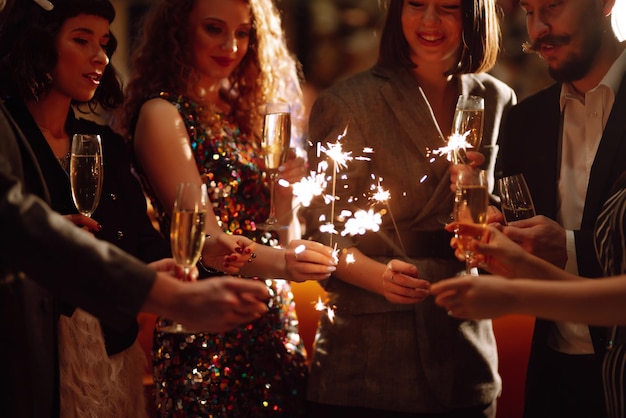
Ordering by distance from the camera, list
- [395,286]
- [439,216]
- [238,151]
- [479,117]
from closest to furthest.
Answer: [395,286] < [479,117] < [439,216] < [238,151]

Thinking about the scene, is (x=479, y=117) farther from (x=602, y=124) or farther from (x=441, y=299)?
(x=441, y=299)

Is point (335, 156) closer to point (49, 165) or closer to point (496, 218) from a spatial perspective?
point (496, 218)

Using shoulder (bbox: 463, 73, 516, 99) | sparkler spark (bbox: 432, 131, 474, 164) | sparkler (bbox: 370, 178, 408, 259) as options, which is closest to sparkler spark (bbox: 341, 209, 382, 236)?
sparkler (bbox: 370, 178, 408, 259)

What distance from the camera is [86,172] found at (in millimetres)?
2537

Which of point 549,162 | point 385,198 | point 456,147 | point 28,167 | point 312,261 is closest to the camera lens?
point 28,167

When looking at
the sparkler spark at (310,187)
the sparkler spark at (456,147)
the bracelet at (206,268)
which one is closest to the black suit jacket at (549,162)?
the sparkler spark at (456,147)

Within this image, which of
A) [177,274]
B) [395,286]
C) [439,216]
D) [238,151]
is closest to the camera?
[177,274]

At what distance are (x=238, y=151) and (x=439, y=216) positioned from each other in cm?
79

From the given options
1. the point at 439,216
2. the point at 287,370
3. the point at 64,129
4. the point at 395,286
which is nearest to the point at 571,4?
the point at 439,216

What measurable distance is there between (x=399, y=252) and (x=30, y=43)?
1.47 m

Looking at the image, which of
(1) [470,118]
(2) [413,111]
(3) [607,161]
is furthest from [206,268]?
(3) [607,161]

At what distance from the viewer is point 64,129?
9.48ft

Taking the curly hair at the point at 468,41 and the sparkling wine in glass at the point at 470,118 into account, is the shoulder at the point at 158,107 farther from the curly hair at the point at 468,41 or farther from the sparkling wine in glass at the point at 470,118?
the sparkling wine in glass at the point at 470,118

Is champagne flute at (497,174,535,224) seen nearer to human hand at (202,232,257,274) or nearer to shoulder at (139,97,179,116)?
human hand at (202,232,257,274)
